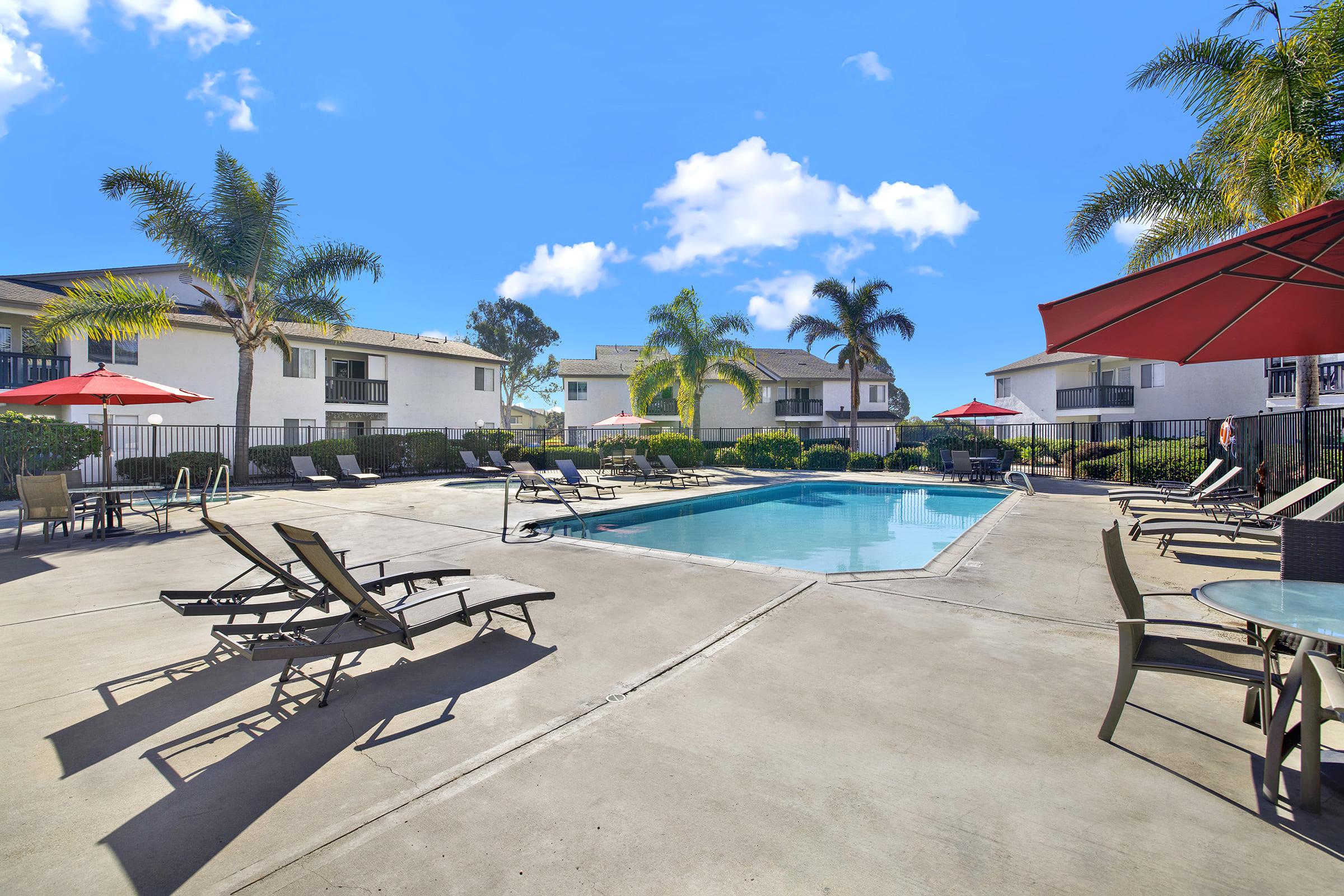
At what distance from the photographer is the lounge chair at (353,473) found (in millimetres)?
17375

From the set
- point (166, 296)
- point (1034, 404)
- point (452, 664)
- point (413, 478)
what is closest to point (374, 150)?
point (166, 296)

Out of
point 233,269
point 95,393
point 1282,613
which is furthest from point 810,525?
point 233,269

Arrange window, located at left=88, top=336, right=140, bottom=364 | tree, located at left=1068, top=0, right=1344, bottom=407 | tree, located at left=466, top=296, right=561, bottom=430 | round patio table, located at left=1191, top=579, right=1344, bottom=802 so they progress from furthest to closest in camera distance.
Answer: tree, located at left=466, top=296, right=561, bottom=430 → window, located at left=88, top=336, right=140, bottom=364 → tree, located at left=1068, top=0, right=1344, bottom=407 → round patio table, located at left=1191, top=579, right=1344, bottom=802

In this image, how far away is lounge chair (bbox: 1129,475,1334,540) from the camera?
648 centimetres

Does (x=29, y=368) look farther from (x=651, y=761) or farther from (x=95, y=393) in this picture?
(x=651, y=761)

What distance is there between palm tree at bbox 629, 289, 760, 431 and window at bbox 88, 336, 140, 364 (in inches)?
698

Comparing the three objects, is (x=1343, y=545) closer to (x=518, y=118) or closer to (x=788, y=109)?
(x=788, y=109)

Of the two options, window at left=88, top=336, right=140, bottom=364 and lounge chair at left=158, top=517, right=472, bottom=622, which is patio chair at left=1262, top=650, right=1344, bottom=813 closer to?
lounge chair at left=158, top=517, right=472, bottom=622

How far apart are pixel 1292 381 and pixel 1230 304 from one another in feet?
100

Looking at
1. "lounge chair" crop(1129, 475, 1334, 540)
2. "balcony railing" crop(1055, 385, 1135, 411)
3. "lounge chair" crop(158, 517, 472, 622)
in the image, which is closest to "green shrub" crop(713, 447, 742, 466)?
"lounge chair" crop(1129, 475, 1334, 540)

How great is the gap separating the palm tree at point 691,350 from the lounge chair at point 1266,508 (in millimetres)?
16191

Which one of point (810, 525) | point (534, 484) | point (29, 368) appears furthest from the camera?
point (29, 368)

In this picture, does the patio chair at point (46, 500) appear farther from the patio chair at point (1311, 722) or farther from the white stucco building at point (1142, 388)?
the white stucco building at point (1142, 388)

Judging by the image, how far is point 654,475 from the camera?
19.7 metres
